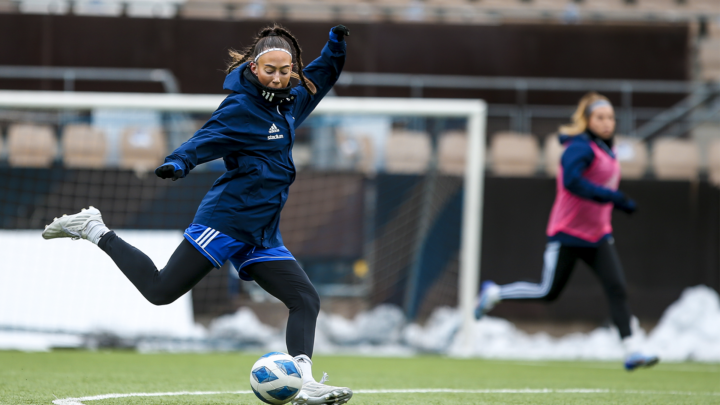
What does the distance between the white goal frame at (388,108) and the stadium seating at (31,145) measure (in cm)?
151

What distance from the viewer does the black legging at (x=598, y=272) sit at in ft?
17.8

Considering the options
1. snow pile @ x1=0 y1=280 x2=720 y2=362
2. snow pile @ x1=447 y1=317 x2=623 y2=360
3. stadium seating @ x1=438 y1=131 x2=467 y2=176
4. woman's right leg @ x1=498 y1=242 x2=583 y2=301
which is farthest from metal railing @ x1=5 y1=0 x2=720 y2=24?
woman's right leg @ x1=498 y1=242 x2=583 y2=301

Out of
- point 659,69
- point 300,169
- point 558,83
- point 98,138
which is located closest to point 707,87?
point 659,69

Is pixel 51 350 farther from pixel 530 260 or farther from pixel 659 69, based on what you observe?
pixel 659 69

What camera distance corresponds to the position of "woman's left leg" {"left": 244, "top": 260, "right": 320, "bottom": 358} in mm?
3299

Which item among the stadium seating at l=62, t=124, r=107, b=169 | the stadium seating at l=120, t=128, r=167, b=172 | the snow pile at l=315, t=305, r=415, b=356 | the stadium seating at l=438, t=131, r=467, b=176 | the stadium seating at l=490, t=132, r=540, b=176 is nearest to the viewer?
the snow pile at l=315, t=305, r=415, b=356

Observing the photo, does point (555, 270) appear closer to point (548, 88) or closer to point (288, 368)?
Result: point (288, 368)

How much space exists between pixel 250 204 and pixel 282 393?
76cm

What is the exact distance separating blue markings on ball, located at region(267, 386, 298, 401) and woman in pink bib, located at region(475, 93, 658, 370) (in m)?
2.86

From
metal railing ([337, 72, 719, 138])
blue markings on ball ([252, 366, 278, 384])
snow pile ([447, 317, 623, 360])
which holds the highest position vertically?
metal railing ([337, 72, 719, 138])

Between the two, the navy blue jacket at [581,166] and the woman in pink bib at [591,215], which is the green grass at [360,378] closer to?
the woman in pink bib at [591,215]

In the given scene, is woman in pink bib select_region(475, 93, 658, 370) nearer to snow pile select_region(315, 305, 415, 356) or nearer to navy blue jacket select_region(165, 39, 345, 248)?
navy blue jacket select_region(165, 39, 345, 248)

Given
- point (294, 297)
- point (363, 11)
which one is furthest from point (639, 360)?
point (363, 11)

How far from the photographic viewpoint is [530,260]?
10.5m
